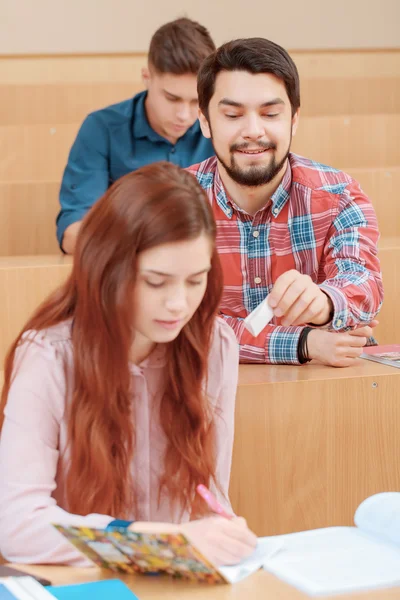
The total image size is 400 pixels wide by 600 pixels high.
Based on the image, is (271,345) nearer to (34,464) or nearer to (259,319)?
(259,319)

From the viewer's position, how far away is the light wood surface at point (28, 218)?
2150 millimetres

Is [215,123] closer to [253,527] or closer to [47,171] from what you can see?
[253,527]

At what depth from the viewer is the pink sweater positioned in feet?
2.79

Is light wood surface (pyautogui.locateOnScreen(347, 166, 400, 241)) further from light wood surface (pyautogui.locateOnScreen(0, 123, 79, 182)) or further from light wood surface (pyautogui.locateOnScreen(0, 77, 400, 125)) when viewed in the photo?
light wood surface (pyautogui.locateOnScreen(0, 77, 400, 125))

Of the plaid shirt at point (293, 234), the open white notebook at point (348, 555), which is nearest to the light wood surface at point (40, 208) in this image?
the plaid shirt at point (293, 234)

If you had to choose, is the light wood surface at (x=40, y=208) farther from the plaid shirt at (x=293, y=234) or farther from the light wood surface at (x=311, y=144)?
the plaid shirt at (x=293, y=234)

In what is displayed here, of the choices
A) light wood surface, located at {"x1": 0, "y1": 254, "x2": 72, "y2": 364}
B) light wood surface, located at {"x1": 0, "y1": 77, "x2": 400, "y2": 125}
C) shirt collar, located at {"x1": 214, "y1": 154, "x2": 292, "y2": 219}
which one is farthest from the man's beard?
light wood surface, located at {"x1": 0, "y1": 77, "x2": 400, "y2": 125}

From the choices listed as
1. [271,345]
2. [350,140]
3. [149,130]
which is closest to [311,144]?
[350,140]

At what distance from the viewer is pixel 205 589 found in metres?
0.74

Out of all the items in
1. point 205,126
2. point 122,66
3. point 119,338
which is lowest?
point 119,338

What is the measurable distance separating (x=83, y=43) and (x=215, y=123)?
205cm

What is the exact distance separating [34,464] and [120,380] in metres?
0.13

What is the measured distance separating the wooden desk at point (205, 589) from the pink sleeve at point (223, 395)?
29 centimetres

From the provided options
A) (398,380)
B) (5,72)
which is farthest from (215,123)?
(5,72)
